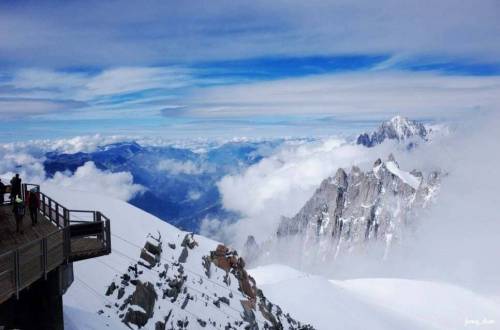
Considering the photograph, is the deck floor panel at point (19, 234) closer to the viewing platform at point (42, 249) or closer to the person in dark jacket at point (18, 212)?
the viewing platform at point (42, 249)

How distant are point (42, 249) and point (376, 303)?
104 meters

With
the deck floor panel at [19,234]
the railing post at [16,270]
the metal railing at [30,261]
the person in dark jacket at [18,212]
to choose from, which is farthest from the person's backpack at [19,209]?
the railing post at [16,270]

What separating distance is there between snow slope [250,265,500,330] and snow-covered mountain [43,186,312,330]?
29761mm

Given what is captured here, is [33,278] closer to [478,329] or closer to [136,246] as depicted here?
[136,246]

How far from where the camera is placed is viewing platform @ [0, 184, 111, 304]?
42.7 feet

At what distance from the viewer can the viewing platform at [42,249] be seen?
42.7 ft

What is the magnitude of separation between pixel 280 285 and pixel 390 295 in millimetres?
48786

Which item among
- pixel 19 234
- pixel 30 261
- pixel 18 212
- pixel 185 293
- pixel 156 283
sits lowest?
pixel 185 293

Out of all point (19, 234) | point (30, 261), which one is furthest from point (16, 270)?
point (19, 234)

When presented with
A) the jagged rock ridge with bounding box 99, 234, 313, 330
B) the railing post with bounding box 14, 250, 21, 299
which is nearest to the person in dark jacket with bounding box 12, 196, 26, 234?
the railing post with bounding box 14, 250, 21, 299

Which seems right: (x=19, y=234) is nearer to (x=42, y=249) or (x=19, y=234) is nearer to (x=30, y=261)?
(x=42, y=249)

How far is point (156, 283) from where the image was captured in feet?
105

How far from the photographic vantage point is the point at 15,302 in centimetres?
1590

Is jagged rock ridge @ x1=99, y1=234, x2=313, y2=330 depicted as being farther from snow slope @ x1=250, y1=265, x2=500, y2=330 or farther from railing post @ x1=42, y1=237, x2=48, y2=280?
snow slope @ x1=250, y1=265, x2=500, y2=330
